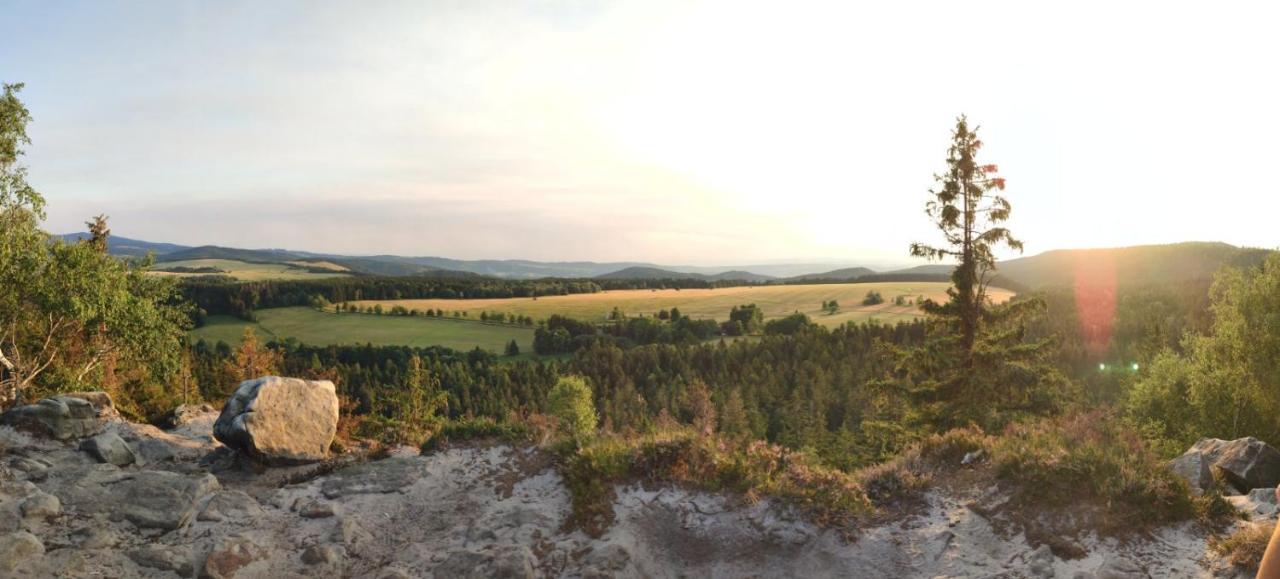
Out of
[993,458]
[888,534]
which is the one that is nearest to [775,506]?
[888,534]

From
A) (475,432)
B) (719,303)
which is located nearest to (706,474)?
(475,432)

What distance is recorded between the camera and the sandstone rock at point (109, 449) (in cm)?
1459

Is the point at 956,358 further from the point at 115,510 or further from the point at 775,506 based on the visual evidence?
the point at 115,510

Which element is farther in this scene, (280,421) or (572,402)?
(572,402)

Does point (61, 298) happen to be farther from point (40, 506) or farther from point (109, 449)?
point (40, 506)

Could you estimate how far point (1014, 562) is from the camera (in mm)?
11367

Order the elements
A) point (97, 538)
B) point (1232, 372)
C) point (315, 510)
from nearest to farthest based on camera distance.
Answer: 1. point (97, 538)
2. point (315, 510)
3. point (1232, 372)

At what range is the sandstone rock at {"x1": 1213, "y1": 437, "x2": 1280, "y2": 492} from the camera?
13.5 meters

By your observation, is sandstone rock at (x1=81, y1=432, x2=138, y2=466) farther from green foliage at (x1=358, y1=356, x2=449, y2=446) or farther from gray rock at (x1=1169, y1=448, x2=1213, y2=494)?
gray rock at (x1=1169, y1=448, x2=1213, y2=494)

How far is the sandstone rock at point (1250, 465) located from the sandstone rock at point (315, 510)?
21698 millimetres

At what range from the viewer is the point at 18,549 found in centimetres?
1052

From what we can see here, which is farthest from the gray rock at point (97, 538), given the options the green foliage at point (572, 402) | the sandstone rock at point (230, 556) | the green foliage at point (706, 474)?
the green foliage at point (572, 402)

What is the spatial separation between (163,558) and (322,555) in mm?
2775

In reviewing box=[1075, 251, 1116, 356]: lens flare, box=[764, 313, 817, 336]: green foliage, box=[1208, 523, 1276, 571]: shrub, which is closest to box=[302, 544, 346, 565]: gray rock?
box=[1208, 523, 1276, 571]: shrub
